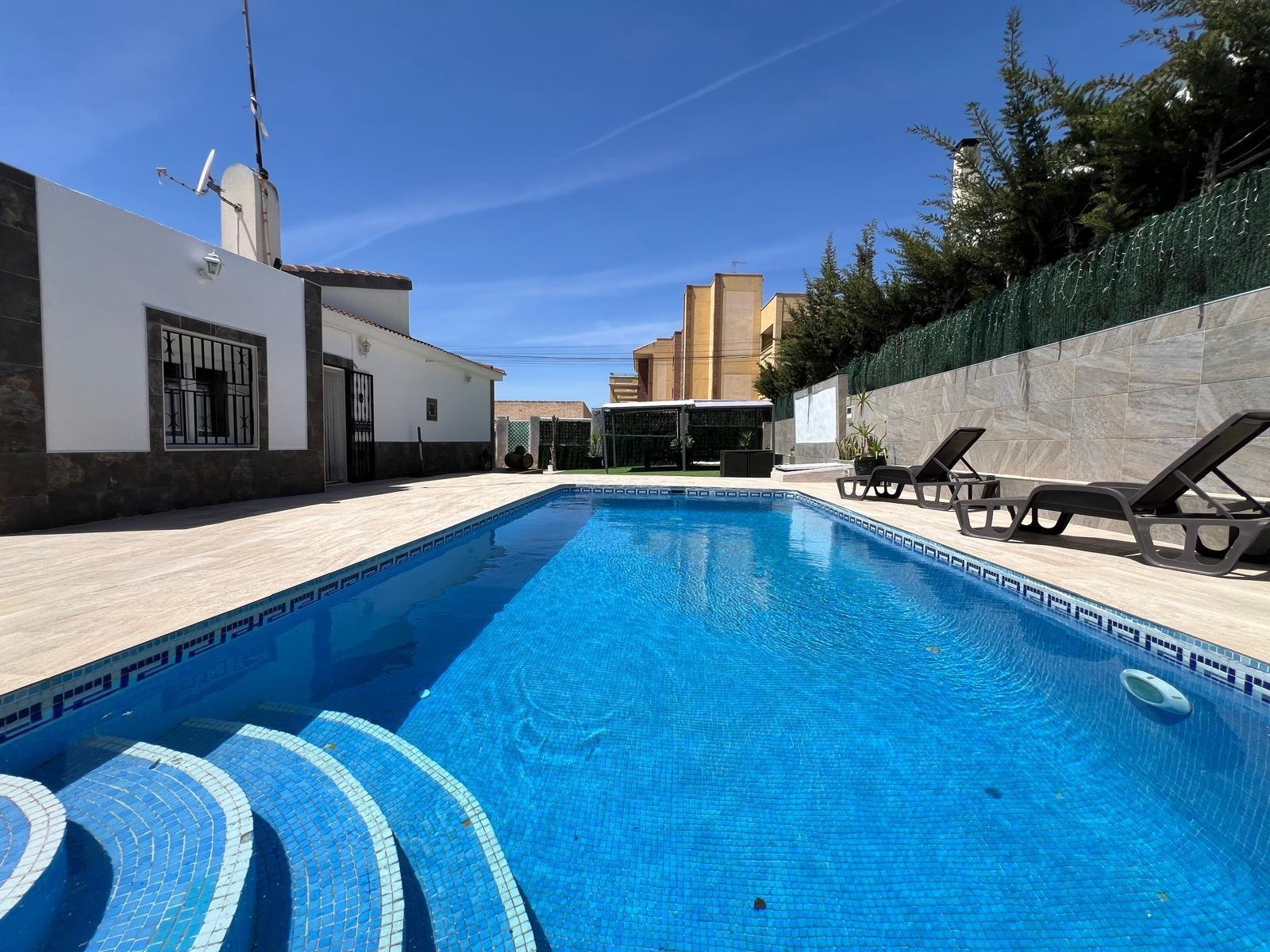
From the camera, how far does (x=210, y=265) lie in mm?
8086

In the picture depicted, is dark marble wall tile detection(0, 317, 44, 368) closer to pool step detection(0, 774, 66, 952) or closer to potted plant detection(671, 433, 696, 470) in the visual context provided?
pool step detection(0, 774, 66, 952)

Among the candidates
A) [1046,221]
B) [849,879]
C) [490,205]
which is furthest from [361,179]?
[849,879]

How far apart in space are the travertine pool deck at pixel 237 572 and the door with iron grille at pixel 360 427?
4.83m

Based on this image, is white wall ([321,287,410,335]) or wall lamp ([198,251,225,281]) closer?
wall lamp ([198,251,225,281])

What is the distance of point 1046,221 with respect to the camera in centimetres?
947

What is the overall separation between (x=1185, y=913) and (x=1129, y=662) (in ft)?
7.35

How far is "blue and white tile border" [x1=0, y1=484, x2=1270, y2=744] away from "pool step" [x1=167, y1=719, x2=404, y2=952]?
0.53 meters

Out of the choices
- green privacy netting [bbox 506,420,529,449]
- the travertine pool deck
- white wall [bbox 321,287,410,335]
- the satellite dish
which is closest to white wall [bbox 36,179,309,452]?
the travertine pool deck

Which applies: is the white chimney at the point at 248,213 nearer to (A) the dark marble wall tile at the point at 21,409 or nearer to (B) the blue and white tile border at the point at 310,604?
(A) the dark marble wall tile at the point at 21,409

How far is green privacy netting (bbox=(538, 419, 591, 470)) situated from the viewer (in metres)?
20.0

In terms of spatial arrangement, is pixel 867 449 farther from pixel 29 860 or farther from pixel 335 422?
pixel 29 860

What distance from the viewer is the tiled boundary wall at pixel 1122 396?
18.0 feet

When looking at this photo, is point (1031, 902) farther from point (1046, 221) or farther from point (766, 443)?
point (766, 443)

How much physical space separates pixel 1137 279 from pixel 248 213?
1411 centimetres
